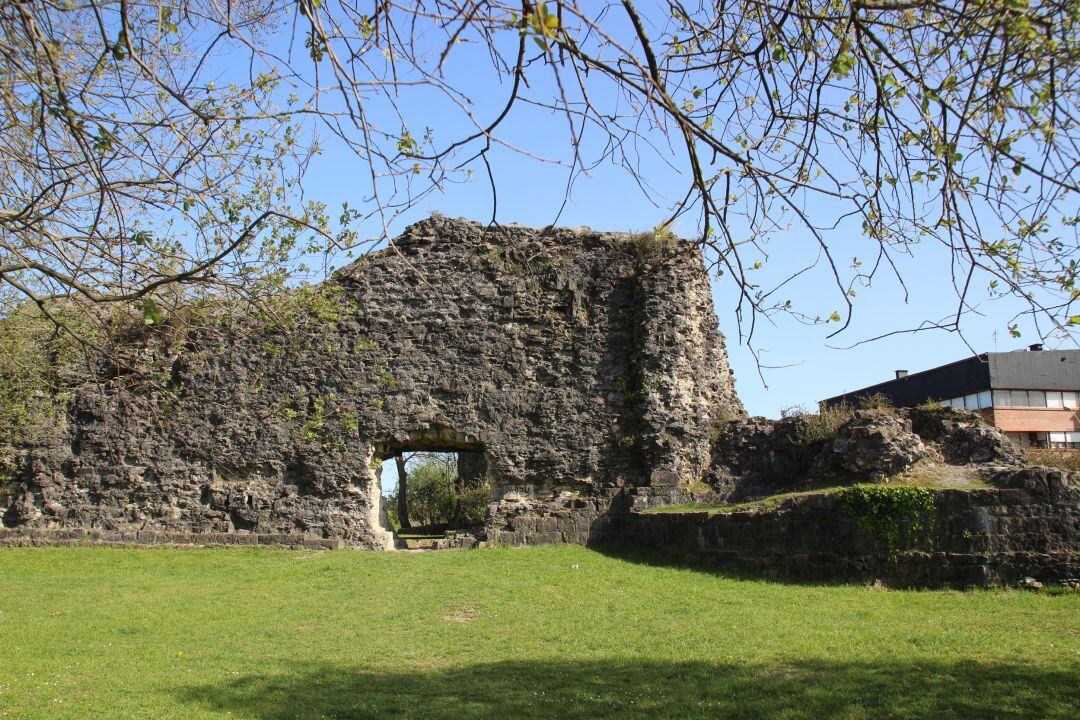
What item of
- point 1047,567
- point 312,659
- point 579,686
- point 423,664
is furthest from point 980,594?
point 312,659

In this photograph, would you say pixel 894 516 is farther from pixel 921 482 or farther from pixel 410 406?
pixel 410 406

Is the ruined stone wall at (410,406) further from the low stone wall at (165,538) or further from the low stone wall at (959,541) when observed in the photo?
the low stone wall at (959,541)

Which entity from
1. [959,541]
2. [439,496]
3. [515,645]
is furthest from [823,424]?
[439,496]

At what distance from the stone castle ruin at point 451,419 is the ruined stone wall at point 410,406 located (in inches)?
1.3

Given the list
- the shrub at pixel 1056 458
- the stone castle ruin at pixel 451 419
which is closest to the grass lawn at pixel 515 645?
the stone castle ruin at pixel 451 419

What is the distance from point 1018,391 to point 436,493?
24.2m

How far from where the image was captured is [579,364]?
15117mm

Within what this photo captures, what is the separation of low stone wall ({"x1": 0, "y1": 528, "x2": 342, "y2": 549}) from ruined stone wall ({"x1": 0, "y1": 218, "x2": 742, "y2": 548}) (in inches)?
5.5

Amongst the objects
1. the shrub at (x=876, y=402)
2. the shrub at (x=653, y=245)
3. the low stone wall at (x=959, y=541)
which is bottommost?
the low stone wall at (x=959, y=541)

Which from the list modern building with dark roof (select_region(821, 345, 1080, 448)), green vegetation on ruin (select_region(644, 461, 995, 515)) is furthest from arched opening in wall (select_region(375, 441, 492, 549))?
modern building with dark roof (select_region(821, 345, 1080, 448))

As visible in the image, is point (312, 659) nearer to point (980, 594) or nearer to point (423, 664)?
point (423, 664)

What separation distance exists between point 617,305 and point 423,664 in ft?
30.7

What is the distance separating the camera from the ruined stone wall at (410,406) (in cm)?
1427

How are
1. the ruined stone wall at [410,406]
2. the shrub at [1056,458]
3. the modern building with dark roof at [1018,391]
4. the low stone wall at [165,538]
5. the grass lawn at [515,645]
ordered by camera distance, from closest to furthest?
1. the grass lawn at [515,645]
2. the shrub at [1056,458]
3. the low stone wall at [165,538]
4. the ruined stone wall at [410,406]
5. the modern building with dark roof at [1018,391]
